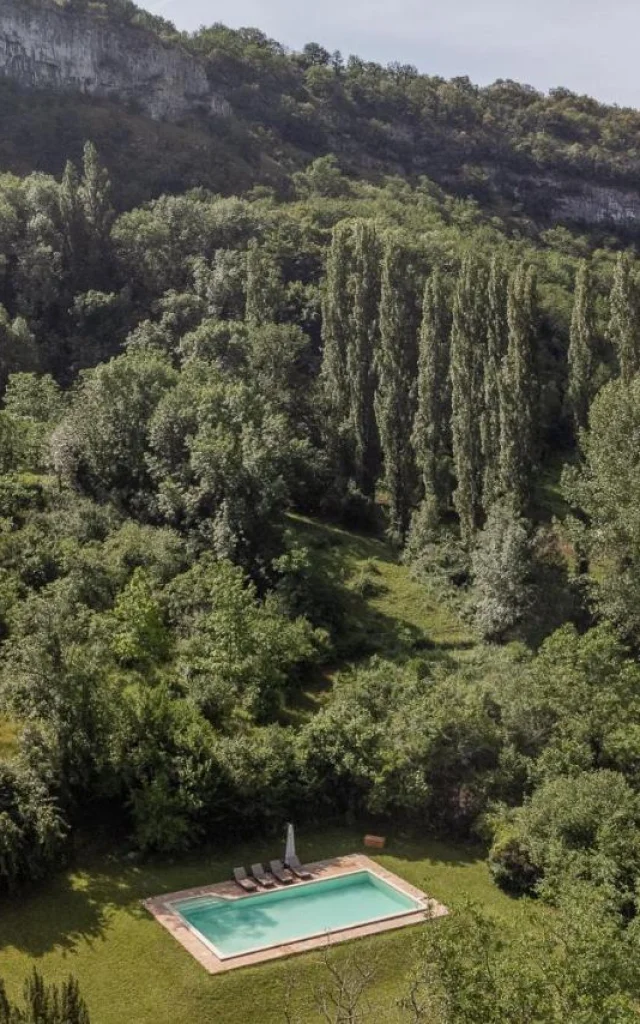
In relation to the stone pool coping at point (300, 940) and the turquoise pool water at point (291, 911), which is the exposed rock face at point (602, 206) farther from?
the turquoise pool water at point (291, 911)

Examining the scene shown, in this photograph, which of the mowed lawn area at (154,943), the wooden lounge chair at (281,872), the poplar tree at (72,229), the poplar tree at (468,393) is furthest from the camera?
the poplar tree at (72,229)

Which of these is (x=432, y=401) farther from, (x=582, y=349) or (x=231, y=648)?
(x=231, y=648)


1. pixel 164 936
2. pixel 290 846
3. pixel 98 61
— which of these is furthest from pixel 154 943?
pixel 98 61

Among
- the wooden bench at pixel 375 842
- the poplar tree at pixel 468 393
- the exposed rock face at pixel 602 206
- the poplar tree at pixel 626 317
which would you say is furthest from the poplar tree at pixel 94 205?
the exposed rock face at pixel 602 206

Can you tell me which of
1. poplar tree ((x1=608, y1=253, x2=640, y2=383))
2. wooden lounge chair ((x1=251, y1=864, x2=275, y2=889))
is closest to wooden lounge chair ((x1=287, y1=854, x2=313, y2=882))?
wooden lounge chair ((x1=251, y1=864, x2=275, y2=889))

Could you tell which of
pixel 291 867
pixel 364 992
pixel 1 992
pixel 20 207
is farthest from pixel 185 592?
pixel 20 207

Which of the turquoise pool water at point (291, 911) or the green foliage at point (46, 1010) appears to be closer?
the green foliage at point (46, 1010)
